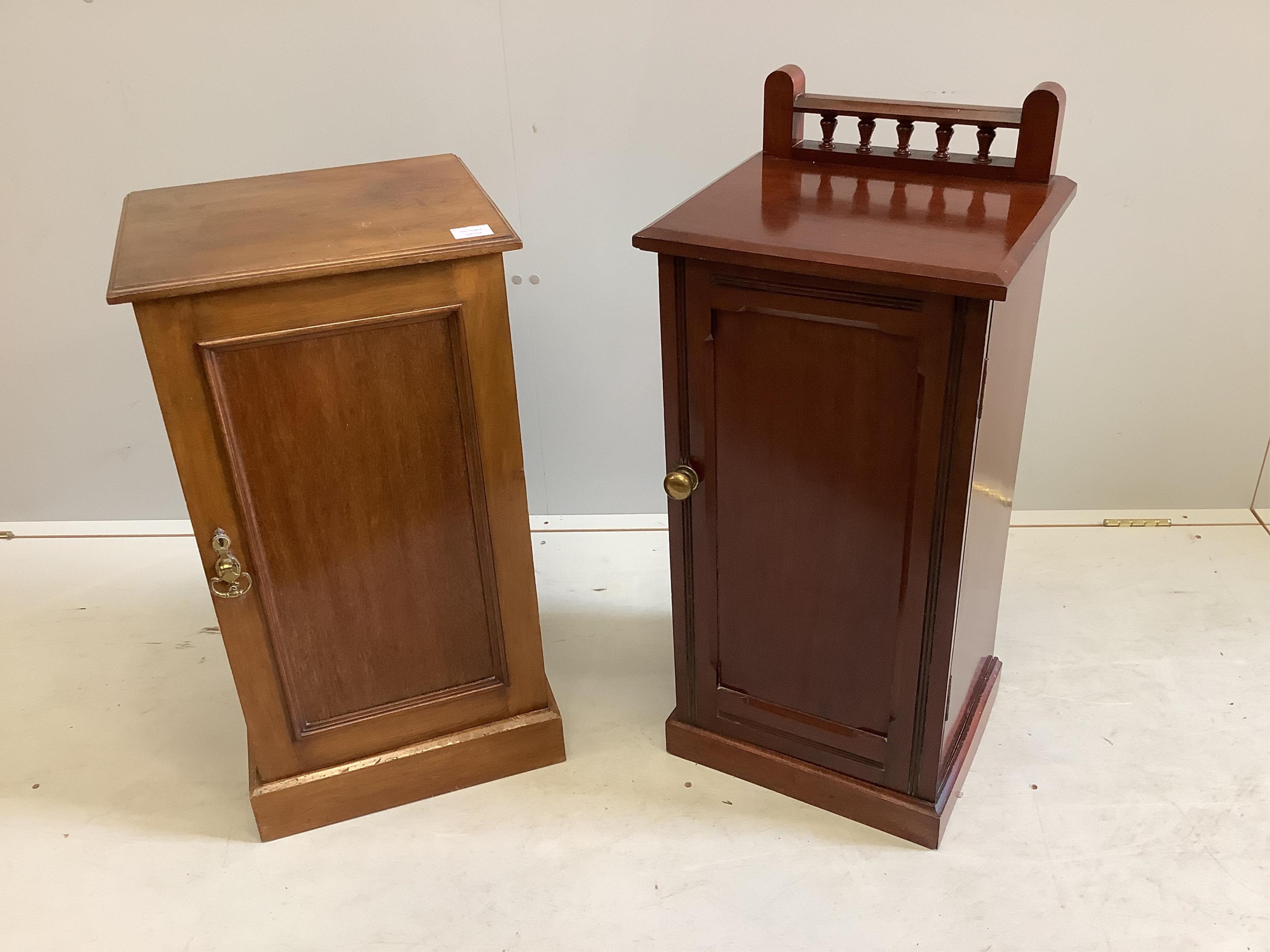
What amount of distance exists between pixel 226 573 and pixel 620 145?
1260mm

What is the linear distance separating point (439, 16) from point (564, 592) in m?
1.31

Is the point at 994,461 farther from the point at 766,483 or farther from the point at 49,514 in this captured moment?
the point at 49,514

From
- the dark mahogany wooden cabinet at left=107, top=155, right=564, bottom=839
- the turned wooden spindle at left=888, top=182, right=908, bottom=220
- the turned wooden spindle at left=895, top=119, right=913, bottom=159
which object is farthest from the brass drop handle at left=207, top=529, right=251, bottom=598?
the turned wooden spindle at left=895, top=119, right=913, bottom=159

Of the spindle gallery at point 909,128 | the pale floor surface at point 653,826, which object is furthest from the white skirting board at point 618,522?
the spindle gallery at point 909,128

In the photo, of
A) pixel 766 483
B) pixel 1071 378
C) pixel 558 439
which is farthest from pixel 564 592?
pixel 1071 378

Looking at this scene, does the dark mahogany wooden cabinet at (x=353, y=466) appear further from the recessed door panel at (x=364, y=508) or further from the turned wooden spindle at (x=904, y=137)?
the turned wooden spindle at (x=904, y=137)

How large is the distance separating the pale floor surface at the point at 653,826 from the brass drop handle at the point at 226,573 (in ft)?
1.72

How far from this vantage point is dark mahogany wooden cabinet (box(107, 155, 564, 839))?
152 centimetres

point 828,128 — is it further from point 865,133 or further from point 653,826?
point 653,826

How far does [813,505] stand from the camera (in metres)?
1.64

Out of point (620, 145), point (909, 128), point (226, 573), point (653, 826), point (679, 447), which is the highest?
point (909, 128)

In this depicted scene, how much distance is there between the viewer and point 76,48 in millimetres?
2229

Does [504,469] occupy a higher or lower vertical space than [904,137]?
lower

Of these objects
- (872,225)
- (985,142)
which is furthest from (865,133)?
(872,225)
